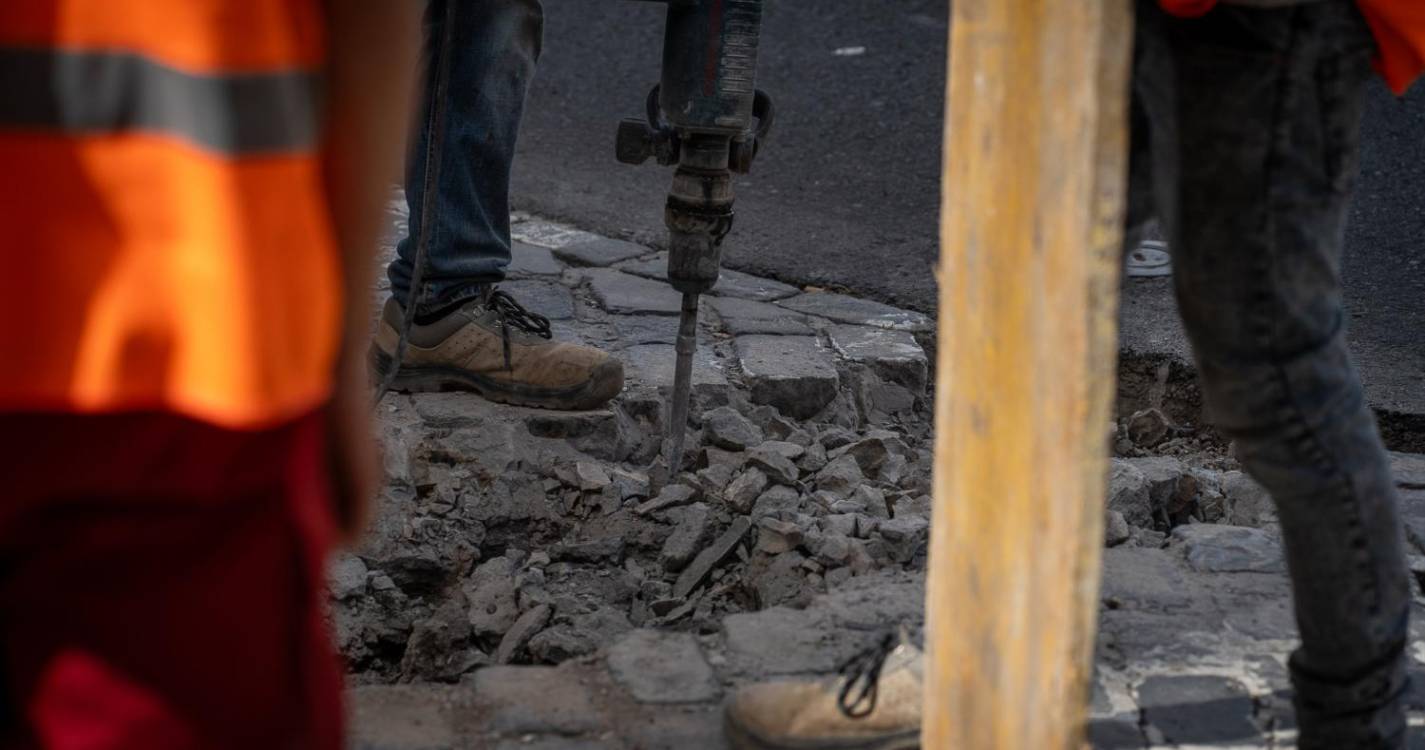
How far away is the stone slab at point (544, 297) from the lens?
4230 millimetres

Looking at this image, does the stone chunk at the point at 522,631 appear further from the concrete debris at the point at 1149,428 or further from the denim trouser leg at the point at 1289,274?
the concrete debris at the point at 1149,428

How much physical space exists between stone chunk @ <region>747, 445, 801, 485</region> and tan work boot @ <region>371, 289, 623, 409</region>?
39 cm

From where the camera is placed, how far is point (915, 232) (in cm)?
512

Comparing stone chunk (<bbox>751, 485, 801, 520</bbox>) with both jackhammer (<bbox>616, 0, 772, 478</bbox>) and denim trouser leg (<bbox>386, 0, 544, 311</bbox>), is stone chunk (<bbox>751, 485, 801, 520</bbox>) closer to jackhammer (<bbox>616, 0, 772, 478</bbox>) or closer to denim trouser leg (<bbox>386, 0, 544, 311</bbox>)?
jackhammer (<bbox>616, 0, 772, 478</bbox>)

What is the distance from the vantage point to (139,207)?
1.09m

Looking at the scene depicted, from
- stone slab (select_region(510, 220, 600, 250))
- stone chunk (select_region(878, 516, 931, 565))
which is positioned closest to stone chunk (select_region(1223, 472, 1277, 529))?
stone chunk (select_region(878, 516, 931, 565))

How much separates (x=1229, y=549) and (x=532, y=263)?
2361mm

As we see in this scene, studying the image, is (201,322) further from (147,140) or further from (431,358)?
(431,358)

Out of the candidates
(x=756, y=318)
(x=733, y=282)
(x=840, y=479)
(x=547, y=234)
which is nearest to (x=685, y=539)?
(x=840, y=479)

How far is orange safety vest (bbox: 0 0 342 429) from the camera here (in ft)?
3.53

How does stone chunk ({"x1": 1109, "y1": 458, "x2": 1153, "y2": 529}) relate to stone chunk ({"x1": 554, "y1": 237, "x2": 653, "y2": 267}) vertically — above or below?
below

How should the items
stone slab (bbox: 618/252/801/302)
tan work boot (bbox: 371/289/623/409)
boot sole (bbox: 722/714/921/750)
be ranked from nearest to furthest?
boot sole (bbox: 722/714/921/750)
tan work boot (bbox: 371/289/623/409)
stone slab (bbox: 618/252/801/302)

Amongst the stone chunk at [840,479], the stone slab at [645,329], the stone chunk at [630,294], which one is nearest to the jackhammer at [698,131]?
the stone chunk at [840,479]

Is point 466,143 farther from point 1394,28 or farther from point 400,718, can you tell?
point 1394,28
